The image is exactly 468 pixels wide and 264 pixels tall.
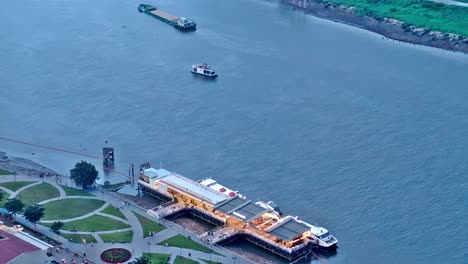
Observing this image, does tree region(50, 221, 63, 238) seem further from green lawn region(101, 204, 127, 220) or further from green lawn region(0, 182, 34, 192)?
green lawn region(0, 182, 34, 192)

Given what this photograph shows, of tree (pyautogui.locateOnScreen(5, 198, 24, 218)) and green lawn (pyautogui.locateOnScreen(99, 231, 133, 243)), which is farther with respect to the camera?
tree (pyautogui.locateOnScreen(5, 198, 24, 218))

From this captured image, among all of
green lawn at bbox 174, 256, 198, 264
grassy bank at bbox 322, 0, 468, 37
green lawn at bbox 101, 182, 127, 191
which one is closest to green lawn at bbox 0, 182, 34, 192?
green lawn at bbox 101, 182, 127, 191

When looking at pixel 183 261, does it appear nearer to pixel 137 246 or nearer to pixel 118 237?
pixel 137 246

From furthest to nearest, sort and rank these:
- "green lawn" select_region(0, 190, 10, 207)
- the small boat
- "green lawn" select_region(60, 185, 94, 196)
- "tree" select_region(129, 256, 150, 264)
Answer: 1. the small boat
2. "green lawn" select_region(60, 185, 94, 196)
3. "green lawn" select_region(0, 190, 10, 207)
4. "tree" select_region(129, 256, 150, 264)

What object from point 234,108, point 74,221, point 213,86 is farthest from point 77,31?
point 74,221

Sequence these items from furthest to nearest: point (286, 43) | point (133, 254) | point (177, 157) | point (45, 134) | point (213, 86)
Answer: point (286, 43)
point (213, 86)
point (45, 134)
point (177, 157)
point (133, 254)

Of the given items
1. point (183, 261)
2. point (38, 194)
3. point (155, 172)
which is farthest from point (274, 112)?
point (183, 261)

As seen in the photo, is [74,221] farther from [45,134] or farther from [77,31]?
[77,31]

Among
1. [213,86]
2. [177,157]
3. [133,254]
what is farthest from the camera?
[213,86]
